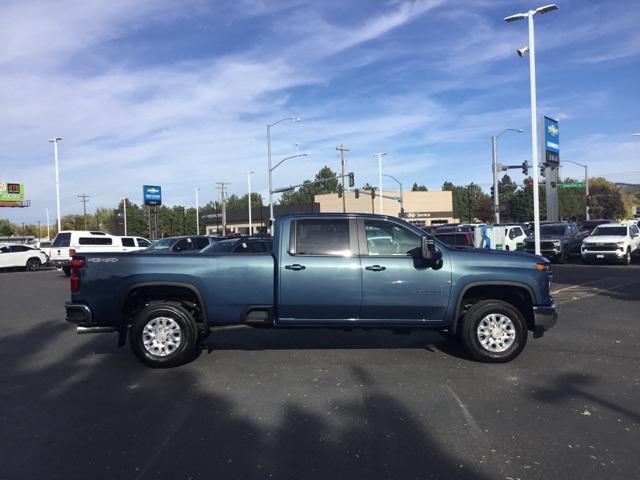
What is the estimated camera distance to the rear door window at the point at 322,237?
6699mm

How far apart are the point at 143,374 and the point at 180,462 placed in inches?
105

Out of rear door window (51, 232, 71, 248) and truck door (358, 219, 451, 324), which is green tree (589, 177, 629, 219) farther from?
truck door (358, 219, 451, 324)

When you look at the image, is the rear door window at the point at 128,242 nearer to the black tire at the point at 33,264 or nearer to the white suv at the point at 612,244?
the black tire at the point at 33,264

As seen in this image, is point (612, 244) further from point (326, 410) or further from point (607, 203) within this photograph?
point (607, 203)

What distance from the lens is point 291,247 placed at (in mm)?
6684

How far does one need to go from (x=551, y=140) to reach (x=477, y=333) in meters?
29.7

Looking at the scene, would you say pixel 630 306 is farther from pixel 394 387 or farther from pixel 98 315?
pixel 98 315

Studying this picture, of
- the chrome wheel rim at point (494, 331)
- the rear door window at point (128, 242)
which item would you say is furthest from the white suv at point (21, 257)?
the chrome wheel rim at point (494, 331)

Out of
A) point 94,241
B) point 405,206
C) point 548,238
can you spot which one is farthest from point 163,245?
point 405,206

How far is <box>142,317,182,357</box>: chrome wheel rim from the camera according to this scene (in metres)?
6.63

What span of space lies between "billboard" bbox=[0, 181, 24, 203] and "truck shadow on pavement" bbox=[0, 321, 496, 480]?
290ft

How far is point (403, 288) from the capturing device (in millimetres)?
6555

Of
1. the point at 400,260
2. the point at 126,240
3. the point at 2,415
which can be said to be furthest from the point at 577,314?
the point at 126,240

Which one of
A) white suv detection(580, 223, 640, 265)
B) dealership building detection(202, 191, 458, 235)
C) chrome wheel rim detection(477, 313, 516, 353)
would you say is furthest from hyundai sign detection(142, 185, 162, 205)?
chrome wheel rim detection(477, 313, 516, 353)
